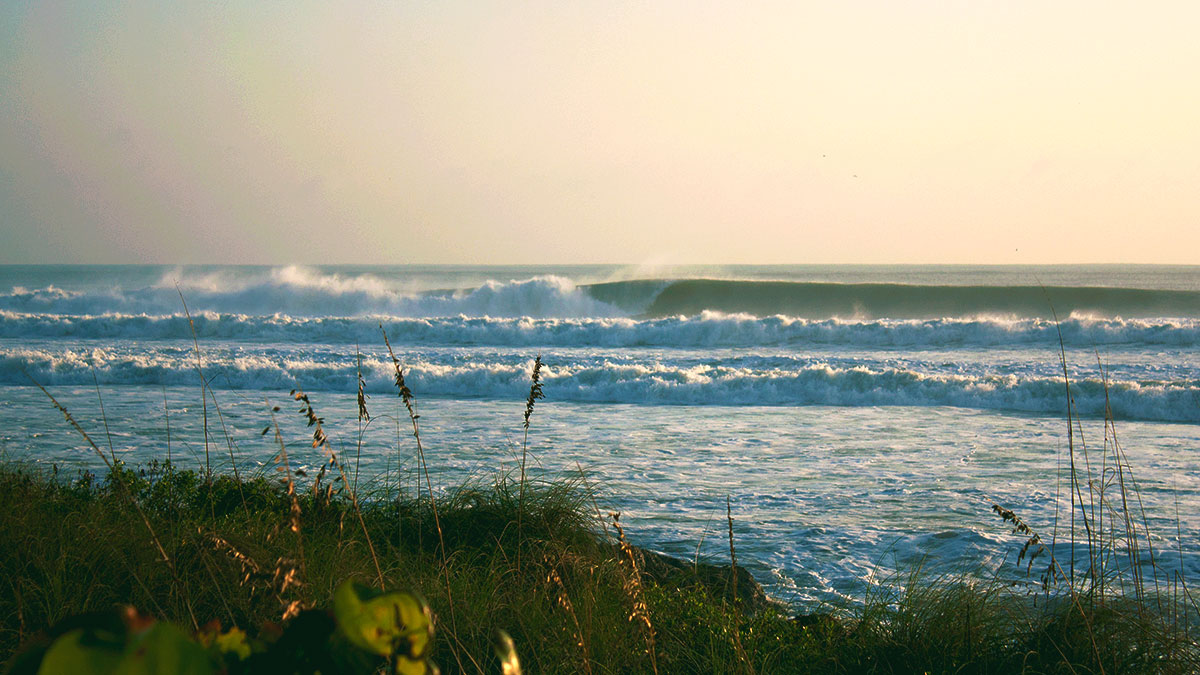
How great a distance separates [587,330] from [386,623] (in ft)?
73.7

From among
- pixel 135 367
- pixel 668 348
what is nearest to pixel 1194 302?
pixel 668 348

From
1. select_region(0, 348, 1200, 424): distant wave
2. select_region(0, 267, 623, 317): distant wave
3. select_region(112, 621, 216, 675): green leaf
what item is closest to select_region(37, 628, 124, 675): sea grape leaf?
select_region(112, 621, 216, 675): green leaf

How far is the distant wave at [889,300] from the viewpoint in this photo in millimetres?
30375

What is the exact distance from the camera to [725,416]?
1160cm

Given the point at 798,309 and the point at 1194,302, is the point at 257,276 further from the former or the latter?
the point at 1194,302

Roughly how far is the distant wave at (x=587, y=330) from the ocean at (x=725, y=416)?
8 cm

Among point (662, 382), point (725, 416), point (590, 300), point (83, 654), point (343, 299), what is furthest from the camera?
point (590, 300)

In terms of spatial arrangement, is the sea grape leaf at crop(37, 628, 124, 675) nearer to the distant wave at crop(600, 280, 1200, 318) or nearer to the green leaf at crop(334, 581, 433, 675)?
the green leaf at crop(334, 581, 433, 675)

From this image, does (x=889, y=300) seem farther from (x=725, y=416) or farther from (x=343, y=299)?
(x=725, y=416)

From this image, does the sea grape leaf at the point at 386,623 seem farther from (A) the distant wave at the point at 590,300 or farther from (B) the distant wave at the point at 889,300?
(B) the distant wave at the point at 889,300

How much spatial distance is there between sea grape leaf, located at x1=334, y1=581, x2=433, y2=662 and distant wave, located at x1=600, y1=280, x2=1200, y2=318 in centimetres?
3231

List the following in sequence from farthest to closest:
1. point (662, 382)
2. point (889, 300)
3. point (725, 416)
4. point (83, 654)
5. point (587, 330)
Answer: point (889, 300)
point (587, 330)
point (662, 382)
point (725, 416)
point (83, 654)

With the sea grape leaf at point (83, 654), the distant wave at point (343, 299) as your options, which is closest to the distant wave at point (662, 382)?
the sea grape leaf at point (83, 654)

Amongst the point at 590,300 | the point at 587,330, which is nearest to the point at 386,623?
the point at 587,330
